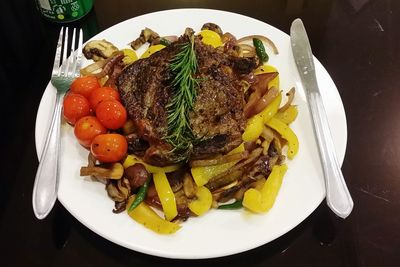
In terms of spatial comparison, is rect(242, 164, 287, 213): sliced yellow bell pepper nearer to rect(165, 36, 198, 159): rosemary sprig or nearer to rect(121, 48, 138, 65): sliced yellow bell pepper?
rect(165, 36, 198, 159): rosemary sprig

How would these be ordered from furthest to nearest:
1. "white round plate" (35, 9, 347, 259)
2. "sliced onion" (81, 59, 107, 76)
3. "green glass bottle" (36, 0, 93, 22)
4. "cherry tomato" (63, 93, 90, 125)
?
"green glass bottle" (36, 0, 93, 22) < "sliced onion" (81, 59, 107, 76) < "cherry tomato" (63, 93, 90, 125) < "white round plate" (35, 9, 347, 259)

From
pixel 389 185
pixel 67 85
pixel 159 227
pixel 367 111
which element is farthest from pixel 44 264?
pixel 367 111

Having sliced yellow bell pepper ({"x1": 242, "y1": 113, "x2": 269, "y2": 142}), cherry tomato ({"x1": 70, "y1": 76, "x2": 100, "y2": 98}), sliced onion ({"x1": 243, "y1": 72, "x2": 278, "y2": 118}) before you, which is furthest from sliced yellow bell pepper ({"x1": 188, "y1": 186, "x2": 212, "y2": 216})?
cherry tomato ({"x1": 70, "y1": 76, "x2": 100, "y2": 98})

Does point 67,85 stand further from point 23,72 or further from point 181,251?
point 181,251

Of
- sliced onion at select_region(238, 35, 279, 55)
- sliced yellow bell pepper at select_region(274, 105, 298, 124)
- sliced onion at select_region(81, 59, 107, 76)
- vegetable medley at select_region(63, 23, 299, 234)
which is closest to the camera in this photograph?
vegetable medley at select_region(63, 23, 299, 234)

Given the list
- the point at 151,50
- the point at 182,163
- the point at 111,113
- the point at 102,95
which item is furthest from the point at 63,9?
the point at 182,163

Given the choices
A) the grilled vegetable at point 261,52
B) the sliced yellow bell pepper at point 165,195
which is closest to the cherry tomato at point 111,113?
the sliced yellow bell pepper at point 165,195
